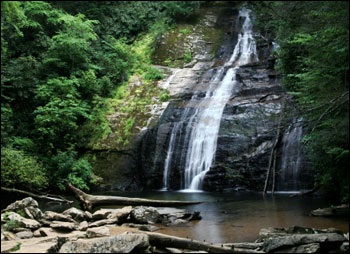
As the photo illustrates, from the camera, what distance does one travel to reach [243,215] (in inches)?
435

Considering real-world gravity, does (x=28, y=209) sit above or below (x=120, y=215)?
above

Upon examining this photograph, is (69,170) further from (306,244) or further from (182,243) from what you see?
(306,244)

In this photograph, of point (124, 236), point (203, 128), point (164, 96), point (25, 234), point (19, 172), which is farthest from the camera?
point (164, 96)

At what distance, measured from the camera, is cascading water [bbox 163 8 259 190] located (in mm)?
17234

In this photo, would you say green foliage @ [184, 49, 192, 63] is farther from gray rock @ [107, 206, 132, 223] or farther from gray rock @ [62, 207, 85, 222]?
gray rock @ [62, 207, 85, 222]

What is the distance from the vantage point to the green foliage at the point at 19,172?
596 inches

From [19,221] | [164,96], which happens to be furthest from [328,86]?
[164,96]

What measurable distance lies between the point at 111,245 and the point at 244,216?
5.53 m

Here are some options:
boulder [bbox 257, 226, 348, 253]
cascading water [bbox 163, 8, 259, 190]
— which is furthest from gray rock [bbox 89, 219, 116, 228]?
cascading water [bbox 163, 8, 259, 190]

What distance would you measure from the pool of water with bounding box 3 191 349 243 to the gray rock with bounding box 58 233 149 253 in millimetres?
2476

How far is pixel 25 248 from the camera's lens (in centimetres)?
683

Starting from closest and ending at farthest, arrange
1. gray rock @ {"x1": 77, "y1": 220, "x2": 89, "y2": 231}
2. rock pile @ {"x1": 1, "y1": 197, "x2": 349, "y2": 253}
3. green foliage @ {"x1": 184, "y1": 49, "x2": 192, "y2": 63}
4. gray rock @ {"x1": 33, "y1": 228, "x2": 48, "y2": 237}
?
rock pile @ {"x1": 1, "y1": 197, "x2": 349, "y2": 253}, gray rock @ {"x1": 33, "y1": 228, "x2": 48, "y2": 237}, gray rock @ {"x1": 77, "y1": 220, "x2": 89, "y2": 231}, green foliage @ {"x1": 184, "y1": 49, "x2": 192, "y2": 63}

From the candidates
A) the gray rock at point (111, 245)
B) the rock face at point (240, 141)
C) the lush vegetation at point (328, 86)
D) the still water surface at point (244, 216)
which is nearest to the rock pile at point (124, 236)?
the gray rock at point (111, 245)

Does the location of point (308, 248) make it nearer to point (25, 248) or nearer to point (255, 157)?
point (25, 248)
